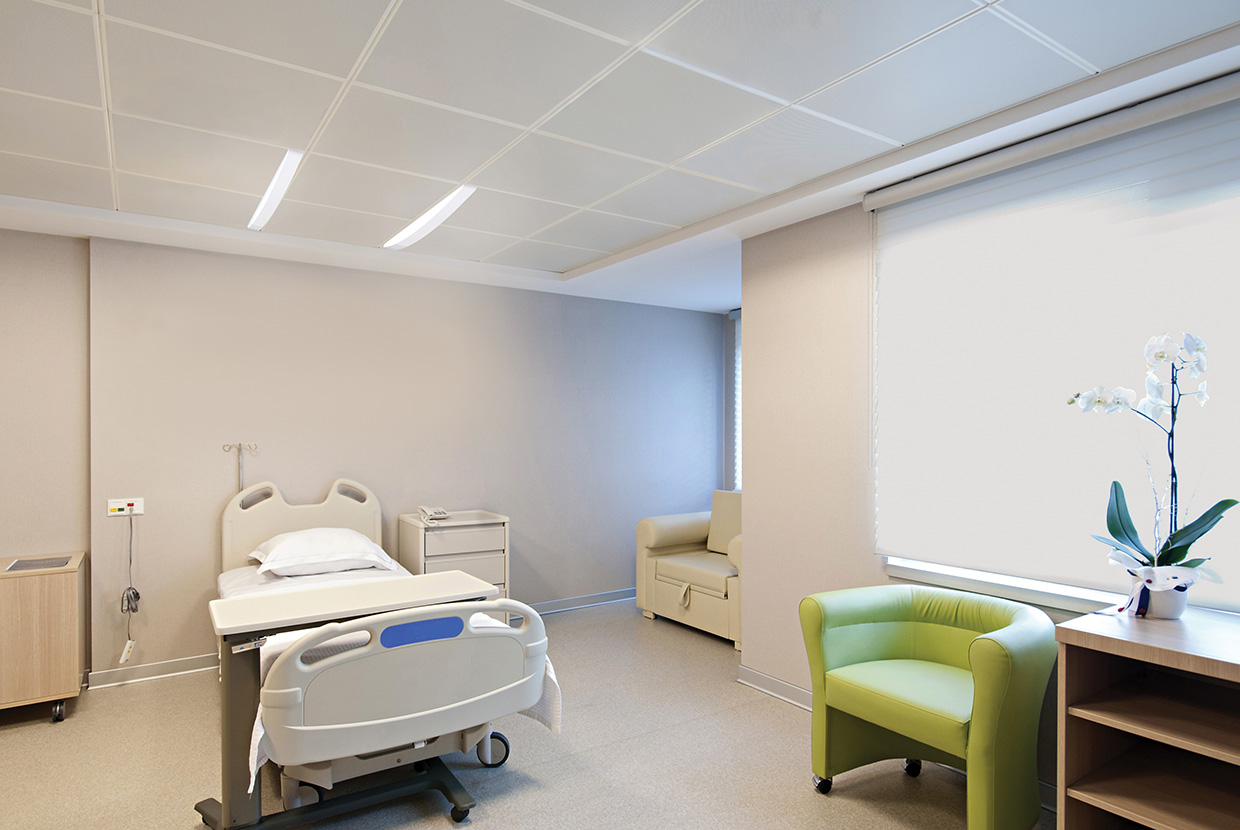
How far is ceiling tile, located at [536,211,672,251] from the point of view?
3.77 meters

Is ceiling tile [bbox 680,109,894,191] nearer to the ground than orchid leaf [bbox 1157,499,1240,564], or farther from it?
farther from it

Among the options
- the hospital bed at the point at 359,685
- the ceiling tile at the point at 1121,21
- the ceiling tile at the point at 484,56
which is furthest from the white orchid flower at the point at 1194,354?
the hospital bed at the point at 359,685

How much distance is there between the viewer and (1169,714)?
6.41 ft

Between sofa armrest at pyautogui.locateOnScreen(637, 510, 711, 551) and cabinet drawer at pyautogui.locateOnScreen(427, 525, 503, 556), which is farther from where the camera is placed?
sofa armrest at pyautogui.locateOnScreen(637, 510, 711, 551)

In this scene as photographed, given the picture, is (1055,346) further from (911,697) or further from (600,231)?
(600,231)

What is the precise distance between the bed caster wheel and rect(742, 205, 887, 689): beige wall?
4.93 feet

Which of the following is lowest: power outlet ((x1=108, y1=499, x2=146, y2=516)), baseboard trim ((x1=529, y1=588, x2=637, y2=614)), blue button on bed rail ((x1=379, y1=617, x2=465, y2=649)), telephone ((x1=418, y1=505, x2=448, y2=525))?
baseboard trim ((x1=529, y1=588, x2=637, y2=614))

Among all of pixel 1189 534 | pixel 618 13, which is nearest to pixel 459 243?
pixel 618 13

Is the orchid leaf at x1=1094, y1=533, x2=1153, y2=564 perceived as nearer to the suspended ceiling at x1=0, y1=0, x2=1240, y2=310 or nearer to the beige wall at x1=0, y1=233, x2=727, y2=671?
the suspended ceiling at x1=0, y1=0, x2=1240, y2=310

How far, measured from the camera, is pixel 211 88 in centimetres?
230

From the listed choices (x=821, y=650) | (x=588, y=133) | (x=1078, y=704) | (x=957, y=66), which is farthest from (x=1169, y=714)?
(x=588, y=133)

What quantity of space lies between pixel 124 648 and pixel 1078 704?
455cm

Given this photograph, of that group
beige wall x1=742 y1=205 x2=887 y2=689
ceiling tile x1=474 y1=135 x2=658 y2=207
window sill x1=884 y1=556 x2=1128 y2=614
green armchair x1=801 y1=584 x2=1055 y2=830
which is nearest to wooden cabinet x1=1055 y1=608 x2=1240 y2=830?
green armchair x1=801 y1=584 x2=1055 y2=830

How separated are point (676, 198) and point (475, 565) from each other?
2.58 metres
